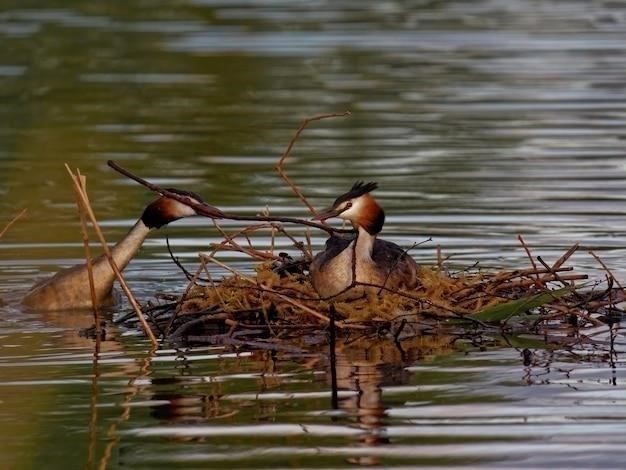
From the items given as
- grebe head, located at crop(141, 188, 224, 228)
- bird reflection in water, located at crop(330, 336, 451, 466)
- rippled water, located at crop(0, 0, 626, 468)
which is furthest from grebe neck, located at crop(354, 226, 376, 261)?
grebe head, located at crop(141, 188, 224, 228)

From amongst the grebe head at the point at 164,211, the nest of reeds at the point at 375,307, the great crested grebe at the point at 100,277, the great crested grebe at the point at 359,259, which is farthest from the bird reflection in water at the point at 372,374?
the great crested grebe at the point at 100,277

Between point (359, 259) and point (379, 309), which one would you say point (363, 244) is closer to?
point (359, 259)

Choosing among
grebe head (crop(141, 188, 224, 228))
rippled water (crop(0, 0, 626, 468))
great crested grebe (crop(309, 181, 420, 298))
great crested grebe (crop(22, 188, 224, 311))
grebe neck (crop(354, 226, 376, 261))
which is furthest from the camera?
great crested grebe (crop(22, 188, 224, 311))

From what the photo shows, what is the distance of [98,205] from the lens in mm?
14320

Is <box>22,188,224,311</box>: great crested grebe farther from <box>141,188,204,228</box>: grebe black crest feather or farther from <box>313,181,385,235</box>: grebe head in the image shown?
<box>313,181,385,235</box>: grebe head

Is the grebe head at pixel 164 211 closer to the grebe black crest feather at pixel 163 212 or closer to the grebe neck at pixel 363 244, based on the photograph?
the grebe black crest feather at pixel 163 212

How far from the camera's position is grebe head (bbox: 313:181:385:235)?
30.5ft

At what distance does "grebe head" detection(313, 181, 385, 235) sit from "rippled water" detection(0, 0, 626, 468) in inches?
33.3

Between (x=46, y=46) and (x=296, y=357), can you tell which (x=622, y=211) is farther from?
(x=46, y=46)

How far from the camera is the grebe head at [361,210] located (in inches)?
366

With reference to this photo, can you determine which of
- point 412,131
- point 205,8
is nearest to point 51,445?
point 412,131

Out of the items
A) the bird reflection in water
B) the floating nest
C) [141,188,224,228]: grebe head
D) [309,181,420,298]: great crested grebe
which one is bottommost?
the bird reflection in water

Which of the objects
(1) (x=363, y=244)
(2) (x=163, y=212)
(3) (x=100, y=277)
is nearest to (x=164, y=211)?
(2) (x=163, y=212)

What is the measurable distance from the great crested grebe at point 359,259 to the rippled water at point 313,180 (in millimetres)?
617
